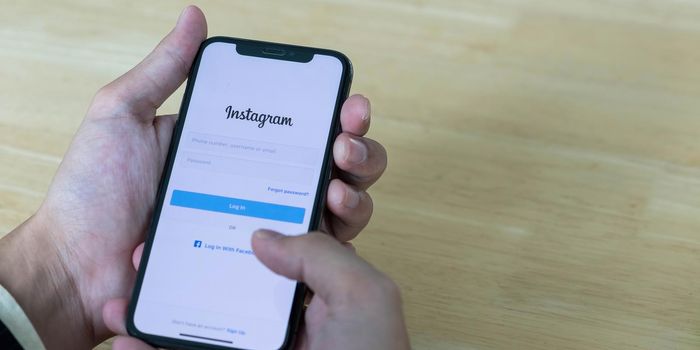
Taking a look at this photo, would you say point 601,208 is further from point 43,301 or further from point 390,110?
point 43,301

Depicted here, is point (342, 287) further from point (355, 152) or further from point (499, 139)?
point (499, 139)

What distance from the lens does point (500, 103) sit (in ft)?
2.57

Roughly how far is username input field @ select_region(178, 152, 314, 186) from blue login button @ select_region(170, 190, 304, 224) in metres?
0.02

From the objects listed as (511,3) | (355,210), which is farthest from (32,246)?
(511,3)

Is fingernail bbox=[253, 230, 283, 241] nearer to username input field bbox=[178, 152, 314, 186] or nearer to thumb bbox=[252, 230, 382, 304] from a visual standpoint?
thumb bbox=[252, 230, 382, 304]

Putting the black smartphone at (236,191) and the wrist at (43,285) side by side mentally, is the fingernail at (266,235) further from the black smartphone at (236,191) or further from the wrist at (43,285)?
the wrist at (43,285)

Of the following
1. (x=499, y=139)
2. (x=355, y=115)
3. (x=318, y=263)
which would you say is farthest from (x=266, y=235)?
(x=499, y=139)

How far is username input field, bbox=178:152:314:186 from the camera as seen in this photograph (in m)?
0.61

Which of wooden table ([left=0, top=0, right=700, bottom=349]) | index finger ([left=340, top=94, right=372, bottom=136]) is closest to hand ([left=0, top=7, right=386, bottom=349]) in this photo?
index finger ([left=340, top=94, right=372, bottom=136])

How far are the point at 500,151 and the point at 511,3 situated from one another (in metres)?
0.18

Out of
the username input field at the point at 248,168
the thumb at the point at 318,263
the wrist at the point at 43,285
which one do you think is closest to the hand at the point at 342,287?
the thumb at the point at 318,263

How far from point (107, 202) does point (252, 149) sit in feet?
0.39

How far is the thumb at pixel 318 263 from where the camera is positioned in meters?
0.48

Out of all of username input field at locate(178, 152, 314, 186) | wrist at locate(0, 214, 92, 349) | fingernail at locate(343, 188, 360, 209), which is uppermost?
username input field at locate(178, 152, 314, 186)
